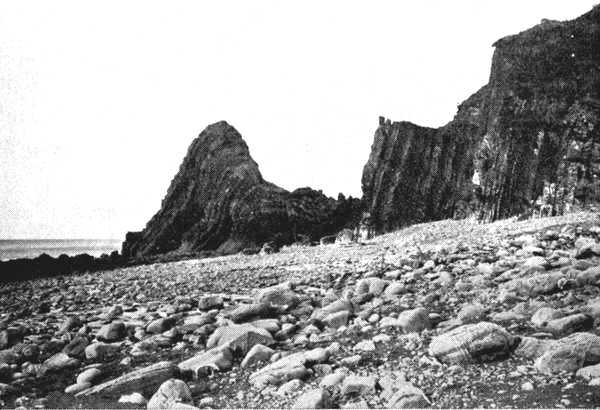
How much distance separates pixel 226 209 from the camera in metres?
32.8

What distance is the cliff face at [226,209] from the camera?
29.9 m

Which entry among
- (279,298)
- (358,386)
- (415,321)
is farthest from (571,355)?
(279,298)

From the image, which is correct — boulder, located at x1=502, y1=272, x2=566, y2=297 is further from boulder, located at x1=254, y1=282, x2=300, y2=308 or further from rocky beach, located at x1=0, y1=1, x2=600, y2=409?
boulder, located at x1=254, y1=282, x2=300, y2=308

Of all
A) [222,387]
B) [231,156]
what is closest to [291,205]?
[231,156]

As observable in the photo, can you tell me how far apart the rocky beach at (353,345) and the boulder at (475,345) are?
0.01 m

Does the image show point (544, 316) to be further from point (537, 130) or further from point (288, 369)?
point (537, 130)

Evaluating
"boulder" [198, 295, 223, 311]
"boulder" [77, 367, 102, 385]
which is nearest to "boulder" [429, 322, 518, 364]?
"boulder" [77, 367, 102, 385]

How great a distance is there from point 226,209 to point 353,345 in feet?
92.8

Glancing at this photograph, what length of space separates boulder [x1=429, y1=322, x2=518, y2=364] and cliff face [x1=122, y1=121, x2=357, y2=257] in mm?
23700

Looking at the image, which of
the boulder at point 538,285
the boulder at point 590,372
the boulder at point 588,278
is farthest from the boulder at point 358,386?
the boulder at point 588,278

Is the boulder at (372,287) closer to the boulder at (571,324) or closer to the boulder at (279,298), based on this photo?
the boulder at (279,298)

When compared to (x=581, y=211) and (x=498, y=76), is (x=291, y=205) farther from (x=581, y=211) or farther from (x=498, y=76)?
(x=581, y=211)

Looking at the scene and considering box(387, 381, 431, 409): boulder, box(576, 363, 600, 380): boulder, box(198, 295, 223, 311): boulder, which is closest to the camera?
box(576, 363, 600, 380): boulder

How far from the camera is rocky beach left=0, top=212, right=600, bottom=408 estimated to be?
12.1 ft
